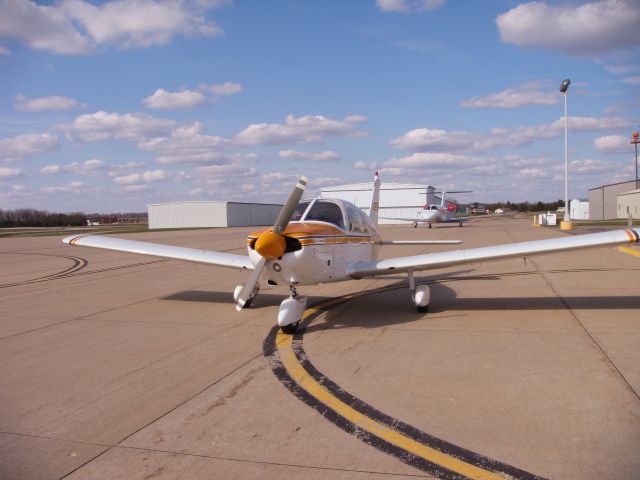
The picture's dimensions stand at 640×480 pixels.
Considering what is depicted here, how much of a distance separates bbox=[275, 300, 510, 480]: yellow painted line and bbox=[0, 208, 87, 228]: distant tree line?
9851 cm

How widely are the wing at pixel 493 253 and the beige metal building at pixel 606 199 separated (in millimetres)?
80029

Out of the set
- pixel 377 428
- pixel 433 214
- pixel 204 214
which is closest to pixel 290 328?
pixel 377 428

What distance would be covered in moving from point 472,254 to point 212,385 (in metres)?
5.41

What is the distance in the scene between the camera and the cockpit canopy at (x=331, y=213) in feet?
27.7

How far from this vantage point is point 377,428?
4.04 meters

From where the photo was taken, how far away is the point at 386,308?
31.0 ft

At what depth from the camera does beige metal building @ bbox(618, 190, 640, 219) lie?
6400cm

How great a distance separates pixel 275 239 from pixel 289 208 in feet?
1.59

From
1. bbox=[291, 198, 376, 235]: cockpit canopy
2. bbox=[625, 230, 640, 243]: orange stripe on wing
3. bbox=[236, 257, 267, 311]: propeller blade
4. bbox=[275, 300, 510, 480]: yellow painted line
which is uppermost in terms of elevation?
bbox=[291, 198, 376, 235]: cockpit canopy

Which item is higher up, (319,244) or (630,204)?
(630,204)

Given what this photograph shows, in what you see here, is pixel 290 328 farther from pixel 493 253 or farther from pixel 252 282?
pixel 493 253

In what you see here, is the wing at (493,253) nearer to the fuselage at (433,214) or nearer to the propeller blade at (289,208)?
the propeller blade at (289,208)

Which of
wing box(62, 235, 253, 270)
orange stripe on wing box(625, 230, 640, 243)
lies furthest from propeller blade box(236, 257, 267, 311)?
orange stripe on wing box(625, 230, 640, 243)

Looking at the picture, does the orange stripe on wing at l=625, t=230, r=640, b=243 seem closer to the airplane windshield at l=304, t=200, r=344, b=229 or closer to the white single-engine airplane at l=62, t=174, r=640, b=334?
the white single-engine airplane at l=62, t=174, r=640, b=334
